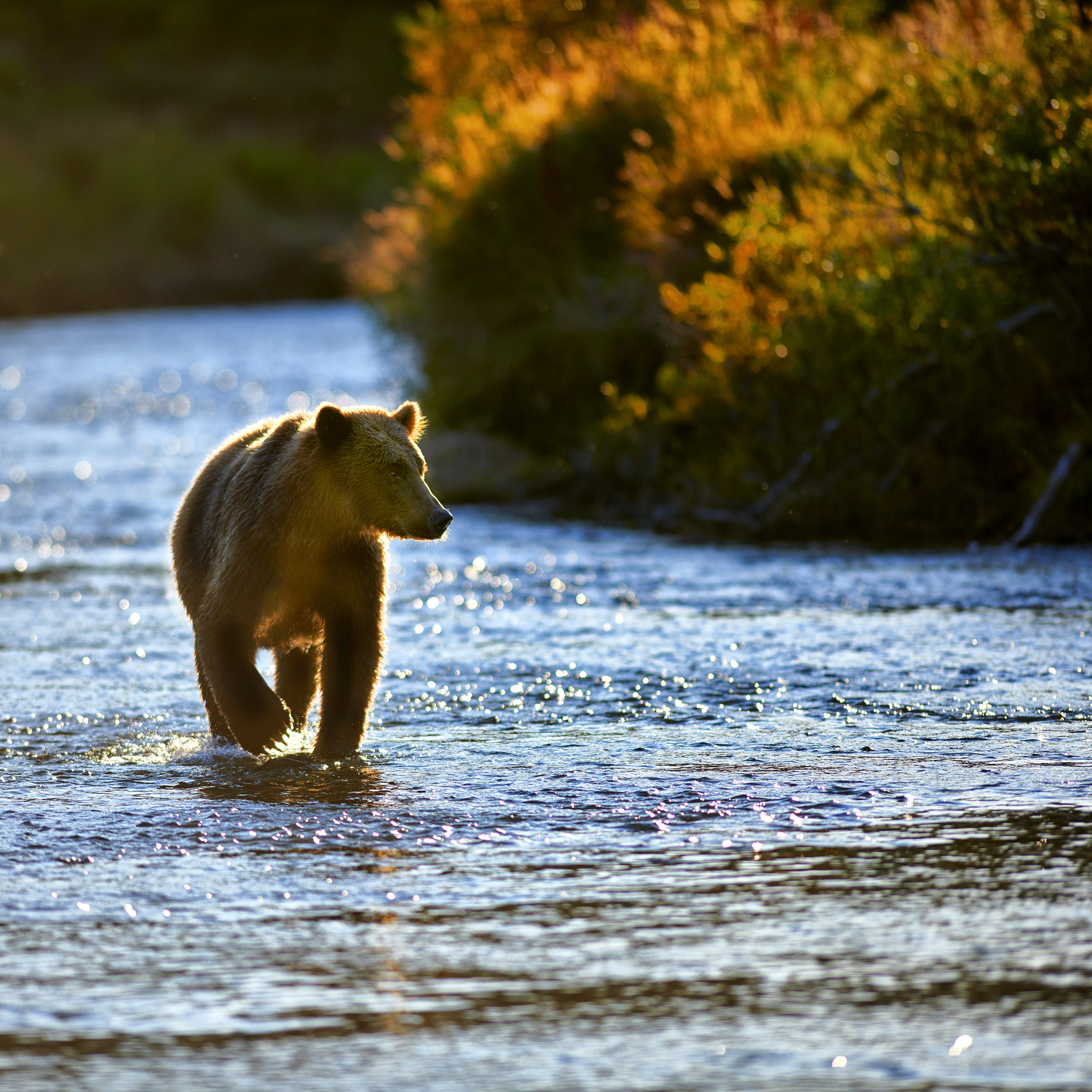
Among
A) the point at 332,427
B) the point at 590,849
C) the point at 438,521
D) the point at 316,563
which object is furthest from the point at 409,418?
the point at 590,849

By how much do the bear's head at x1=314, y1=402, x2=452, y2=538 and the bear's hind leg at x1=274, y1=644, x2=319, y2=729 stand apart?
0.90m

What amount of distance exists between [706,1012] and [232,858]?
5.60ft

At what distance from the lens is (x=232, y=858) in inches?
201

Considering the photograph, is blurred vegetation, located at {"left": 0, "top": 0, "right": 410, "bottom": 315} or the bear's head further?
blurred vegetation, located at {"left": 0, "top": 0, "right": 410, "bottom": 315}

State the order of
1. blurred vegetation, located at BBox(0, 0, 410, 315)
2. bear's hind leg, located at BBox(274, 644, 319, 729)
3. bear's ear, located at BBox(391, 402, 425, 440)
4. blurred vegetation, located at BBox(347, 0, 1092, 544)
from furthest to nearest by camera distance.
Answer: blurred vegetation, located at BBox(0, 0, 410, 315)
blurred vegetation, located at BBox(347, 0, 1092, 544)
bear's hind leg, located at BBox(274, 644, 319, 729)
bear's ear, located at BBox(391, 402, 425, 440)

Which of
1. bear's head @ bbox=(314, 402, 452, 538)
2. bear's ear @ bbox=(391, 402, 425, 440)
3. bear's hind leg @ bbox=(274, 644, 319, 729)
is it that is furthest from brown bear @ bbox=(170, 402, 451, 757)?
bear's hind leg @ bbox=(274, 644, 319, 729)

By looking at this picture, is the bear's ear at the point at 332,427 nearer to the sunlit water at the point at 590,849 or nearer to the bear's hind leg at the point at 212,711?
the bear's hind leg at the point at 212,711

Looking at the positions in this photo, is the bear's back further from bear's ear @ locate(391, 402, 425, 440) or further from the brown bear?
bear's ear @ locate(391, 402, 425, 440)

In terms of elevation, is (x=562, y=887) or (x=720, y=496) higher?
(x=720, y=496)

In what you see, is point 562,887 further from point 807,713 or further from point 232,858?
point 807,713

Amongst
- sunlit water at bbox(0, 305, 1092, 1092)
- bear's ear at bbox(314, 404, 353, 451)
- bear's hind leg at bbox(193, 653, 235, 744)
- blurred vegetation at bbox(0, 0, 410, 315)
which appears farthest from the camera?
blurred vegetation at bbox(0, 0, 410, 315)

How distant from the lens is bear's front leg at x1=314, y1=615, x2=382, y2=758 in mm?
6445

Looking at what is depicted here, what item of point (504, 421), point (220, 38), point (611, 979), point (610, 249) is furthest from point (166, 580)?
point (220, 38)

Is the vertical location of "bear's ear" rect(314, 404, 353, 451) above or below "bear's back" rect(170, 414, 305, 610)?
above
